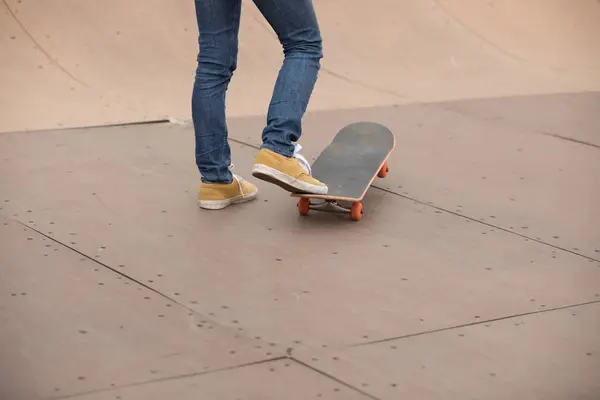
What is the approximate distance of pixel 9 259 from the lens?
338 centimetres

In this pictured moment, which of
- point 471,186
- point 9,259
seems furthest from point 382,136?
point 9,259

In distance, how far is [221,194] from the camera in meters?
3.99

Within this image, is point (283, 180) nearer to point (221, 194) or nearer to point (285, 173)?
point (285, 173)

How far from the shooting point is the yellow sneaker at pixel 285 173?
3631 millimetres

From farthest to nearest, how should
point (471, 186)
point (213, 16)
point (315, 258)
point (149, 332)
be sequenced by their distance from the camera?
point (471, 186) < point (213, 16) < point (315, 258) < point (149, 332)

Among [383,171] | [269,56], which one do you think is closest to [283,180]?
[383,171]

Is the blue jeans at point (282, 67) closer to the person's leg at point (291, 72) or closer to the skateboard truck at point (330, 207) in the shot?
the person's leg at point (291, 72)

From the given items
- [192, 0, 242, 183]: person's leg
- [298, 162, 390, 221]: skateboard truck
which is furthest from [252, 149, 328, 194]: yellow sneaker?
[192, 0, 242, 183]: person's leg

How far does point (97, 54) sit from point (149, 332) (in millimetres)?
3907

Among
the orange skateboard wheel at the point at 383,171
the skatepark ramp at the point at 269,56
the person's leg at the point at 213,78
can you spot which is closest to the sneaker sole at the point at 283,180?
the person's leg at the point at 213,78

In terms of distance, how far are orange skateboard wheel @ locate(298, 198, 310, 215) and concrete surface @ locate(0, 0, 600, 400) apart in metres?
0.04

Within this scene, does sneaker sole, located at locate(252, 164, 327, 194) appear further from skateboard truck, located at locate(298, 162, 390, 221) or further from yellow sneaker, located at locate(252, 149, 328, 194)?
skateboard truck, located at locate(298, 162, 390, 221)

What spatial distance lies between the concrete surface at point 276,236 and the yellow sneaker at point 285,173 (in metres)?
0.18

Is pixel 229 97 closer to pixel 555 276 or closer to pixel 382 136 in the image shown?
pixel 382 136
